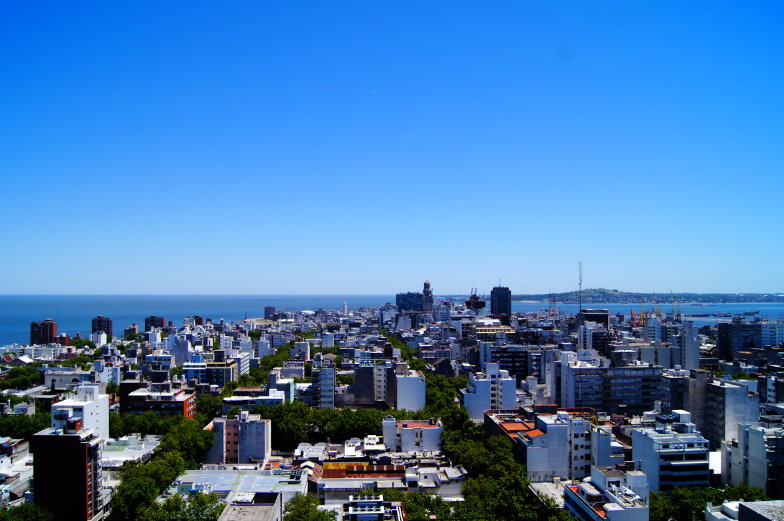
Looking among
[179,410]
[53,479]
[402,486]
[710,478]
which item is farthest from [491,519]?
[179,410]

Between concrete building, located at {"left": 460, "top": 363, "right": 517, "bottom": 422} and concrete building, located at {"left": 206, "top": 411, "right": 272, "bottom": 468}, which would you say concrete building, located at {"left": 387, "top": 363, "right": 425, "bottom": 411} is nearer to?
concrete building, located at {"left": 460, "top": 363, "right": 517, "bottom": 422}

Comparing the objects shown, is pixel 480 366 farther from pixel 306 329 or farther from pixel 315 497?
pixel 306 329

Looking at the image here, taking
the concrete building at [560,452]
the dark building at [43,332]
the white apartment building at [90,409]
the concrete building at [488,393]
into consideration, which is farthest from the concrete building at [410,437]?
the dark building at [43,332]

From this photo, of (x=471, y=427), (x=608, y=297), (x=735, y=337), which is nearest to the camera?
(x=471, y=427)

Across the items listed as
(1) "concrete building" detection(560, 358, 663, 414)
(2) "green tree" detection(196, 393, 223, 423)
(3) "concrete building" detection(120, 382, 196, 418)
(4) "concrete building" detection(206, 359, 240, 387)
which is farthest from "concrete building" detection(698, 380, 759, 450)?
(4) "concrete building" detection(206, 359, 240, 387)

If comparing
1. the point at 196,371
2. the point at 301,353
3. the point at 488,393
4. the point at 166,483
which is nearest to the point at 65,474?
the point at 166,483

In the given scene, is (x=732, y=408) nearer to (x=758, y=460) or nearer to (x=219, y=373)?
(x=758, y=460)
